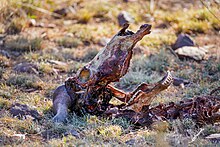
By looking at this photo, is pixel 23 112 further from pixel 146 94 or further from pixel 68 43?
pixel 68 43

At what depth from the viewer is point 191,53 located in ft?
23.4

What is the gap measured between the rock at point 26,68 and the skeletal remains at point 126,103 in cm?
169

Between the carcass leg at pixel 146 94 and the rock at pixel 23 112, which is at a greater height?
the carcass leg at pixel 146 94

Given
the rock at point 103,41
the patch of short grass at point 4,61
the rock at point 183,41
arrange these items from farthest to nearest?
the rock at point 103,41
the rock at point 183,41
the patch of short grass at point 4,61

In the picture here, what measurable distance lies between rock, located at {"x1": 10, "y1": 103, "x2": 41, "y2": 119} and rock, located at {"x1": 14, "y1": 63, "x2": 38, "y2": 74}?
162 centimetres

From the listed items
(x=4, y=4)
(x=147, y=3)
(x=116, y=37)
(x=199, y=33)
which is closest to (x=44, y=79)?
(x=4, y=4)

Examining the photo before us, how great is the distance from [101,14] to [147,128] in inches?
204

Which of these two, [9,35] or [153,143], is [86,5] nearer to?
[9,35]

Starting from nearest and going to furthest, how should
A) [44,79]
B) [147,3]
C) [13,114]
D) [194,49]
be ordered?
[13,114]
[44,79]
[194,49]
[147,3]

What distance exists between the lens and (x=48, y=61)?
6.79m

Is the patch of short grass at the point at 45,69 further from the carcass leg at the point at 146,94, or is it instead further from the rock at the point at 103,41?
the carcass leg at the point at 146,94

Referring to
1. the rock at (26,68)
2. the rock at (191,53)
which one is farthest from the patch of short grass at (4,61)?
the rock at (191,53)

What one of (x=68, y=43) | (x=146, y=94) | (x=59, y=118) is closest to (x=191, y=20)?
(x=68, y=43)

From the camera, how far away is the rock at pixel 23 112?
4.57 m
